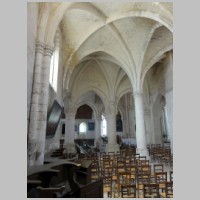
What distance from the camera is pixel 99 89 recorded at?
16938mm

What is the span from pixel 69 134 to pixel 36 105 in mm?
11238

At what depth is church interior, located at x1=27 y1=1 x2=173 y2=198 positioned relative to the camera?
14.0 feet

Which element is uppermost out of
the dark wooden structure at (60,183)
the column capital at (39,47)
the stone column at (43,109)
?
the column capital at (39,47)

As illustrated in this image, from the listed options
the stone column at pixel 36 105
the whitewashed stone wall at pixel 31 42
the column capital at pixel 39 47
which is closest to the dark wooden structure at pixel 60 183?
the stone column at pixel 36 105

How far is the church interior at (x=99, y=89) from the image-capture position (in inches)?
168

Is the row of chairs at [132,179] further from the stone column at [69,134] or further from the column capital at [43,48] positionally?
the stone column at [69,134]

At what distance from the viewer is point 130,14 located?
8078 millimetres

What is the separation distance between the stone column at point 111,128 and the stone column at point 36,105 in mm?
11696

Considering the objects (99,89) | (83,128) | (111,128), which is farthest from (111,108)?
(83,128)

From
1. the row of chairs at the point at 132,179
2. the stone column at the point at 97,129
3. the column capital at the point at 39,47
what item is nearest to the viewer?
the row of chairs at the point at 132,179

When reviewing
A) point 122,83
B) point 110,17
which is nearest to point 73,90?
point 122,83

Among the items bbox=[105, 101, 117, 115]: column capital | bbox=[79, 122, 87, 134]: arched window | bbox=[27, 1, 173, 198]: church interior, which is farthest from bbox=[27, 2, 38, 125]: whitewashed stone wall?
bbox=[79, 122, 87, 134]: arched window

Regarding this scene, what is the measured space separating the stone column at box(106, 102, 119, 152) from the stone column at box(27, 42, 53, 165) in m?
11.7

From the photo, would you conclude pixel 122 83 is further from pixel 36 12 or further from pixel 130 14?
pixel 36 12
